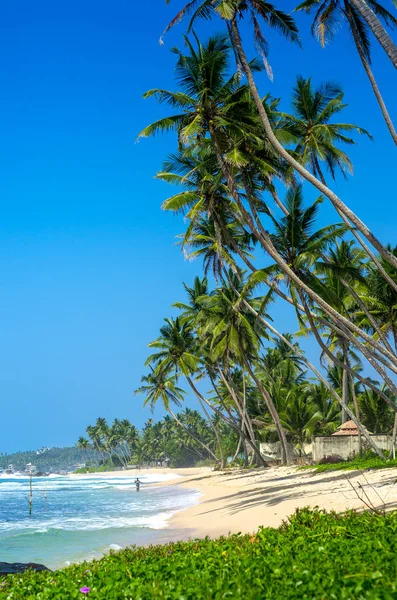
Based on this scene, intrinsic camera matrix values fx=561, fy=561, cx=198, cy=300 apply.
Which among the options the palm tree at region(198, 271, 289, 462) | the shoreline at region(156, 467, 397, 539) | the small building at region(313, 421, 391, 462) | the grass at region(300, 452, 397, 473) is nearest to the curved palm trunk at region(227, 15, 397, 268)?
the shoreline at region(156, 467, 397, 539)

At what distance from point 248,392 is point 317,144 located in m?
31.9

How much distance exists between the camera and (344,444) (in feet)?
99.9

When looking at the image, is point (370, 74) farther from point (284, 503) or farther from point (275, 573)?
point (275, 573)

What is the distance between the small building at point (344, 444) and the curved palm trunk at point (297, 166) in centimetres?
1786

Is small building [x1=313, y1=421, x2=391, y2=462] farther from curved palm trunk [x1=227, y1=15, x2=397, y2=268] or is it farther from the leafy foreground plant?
the leafy foreground plant

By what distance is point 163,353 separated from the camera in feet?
132

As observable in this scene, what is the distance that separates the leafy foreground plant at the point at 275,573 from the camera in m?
3.72

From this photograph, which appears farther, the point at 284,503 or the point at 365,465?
the point at 365,465

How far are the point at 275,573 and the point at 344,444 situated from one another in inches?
1096

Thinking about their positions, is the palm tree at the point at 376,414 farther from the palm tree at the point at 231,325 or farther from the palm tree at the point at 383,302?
the palm tree at the point at 383,302

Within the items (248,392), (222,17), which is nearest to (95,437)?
(248,392)

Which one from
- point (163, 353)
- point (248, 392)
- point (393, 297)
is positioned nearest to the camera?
point (393, 297)

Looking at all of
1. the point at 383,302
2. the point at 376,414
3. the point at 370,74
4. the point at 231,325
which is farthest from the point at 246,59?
the point at 376,414

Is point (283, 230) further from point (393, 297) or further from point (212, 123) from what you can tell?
point (393, 297)
